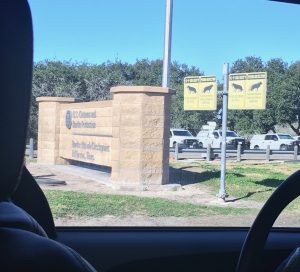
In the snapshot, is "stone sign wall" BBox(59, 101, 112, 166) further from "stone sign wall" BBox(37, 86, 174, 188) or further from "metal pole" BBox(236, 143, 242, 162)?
"metal pole" BBox(236, 143, 242, 162)

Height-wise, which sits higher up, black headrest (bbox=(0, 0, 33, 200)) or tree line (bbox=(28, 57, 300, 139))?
tree line (bbox=(28, 57, 300, 139))

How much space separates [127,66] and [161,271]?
139 centimetres

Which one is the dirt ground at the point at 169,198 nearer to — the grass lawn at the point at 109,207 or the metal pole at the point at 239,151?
the grass lawn at the point at 109,207

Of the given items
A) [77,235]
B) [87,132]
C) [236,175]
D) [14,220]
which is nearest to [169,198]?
[236,175]

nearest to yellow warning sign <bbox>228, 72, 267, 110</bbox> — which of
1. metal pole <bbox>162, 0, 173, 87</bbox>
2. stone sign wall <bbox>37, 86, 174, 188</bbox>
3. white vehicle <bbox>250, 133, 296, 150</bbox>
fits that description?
white vehicle <bbox>250, 133, 296, 150</bbox>

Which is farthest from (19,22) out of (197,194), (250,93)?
(250,93)

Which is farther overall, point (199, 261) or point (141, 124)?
point (141, 124)

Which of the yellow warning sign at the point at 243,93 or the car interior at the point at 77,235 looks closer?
the car interior at the point at 77,235

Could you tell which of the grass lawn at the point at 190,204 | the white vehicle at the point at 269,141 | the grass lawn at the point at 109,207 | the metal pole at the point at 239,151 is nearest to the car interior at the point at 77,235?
the grass lawn at the point at 190,204

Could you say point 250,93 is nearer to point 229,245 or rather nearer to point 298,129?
point 298,129

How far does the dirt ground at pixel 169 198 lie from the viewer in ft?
11.4

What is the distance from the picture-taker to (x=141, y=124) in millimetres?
10375

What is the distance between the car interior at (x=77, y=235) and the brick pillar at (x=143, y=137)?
24.1ft

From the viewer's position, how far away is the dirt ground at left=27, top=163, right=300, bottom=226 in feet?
11.4
